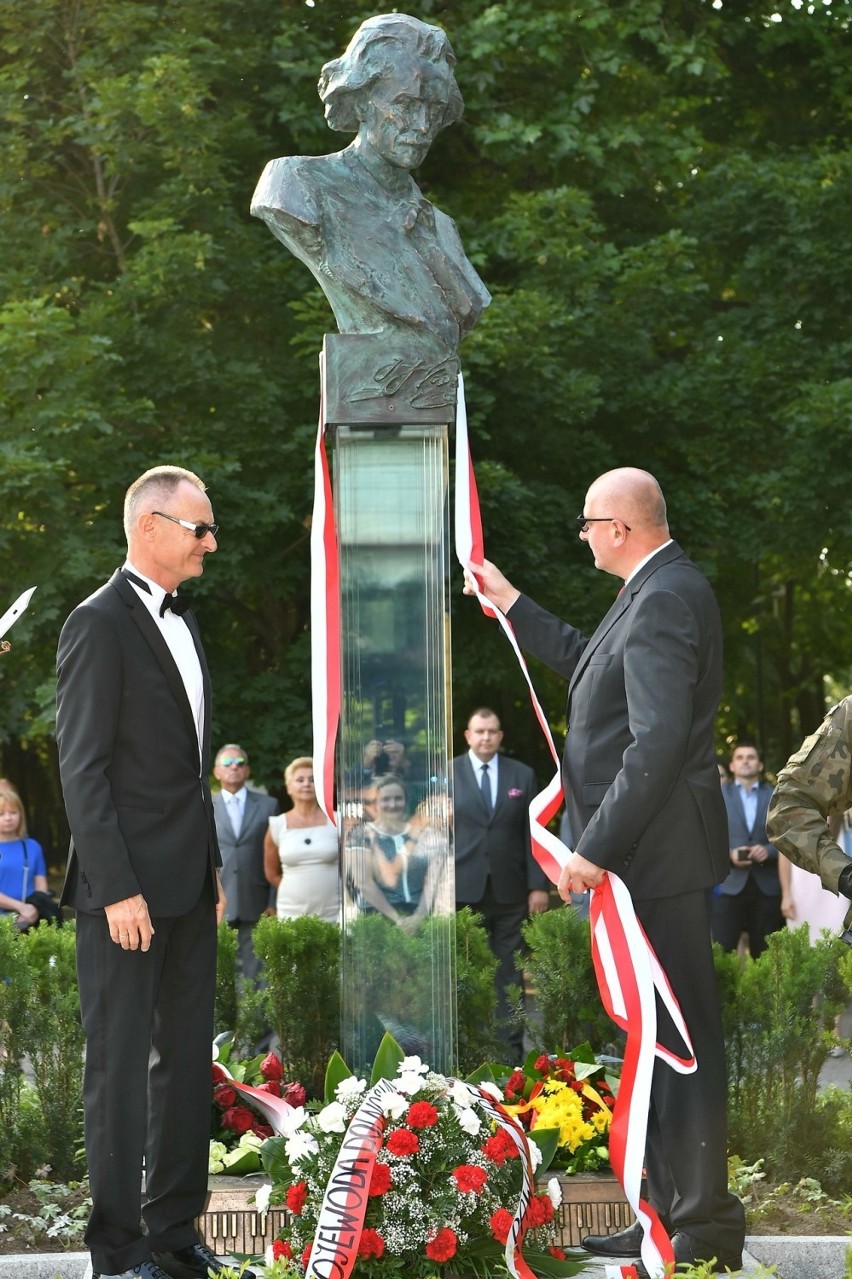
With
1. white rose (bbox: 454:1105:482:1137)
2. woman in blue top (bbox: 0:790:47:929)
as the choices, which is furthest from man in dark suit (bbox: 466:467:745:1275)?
woman in blue top (bbox: 0:790:47:929)

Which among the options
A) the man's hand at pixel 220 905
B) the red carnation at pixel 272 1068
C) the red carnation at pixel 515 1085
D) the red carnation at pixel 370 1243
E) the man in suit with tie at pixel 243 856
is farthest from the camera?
the man in suit with tie at pixel 243 856

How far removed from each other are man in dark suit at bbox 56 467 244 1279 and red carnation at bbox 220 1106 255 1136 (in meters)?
0.75

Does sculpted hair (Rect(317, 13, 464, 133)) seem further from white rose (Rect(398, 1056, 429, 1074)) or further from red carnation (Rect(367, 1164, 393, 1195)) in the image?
red carnation (Rect(367, 1164, 393, 1195))

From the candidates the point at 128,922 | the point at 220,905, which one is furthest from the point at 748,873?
the point at 128,922

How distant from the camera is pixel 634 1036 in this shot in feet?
15.7

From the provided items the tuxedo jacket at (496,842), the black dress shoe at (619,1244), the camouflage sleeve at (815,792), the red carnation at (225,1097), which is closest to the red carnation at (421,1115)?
the black dress shoe at (619,1244)

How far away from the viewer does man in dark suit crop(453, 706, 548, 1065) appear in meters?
9.75

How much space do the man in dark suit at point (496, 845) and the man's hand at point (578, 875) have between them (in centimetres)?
480

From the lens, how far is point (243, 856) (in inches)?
412

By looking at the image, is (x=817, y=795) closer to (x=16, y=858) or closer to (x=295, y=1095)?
(x=295, y=1095)

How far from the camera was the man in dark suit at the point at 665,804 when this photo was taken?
4766 mm

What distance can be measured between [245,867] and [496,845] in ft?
5.46

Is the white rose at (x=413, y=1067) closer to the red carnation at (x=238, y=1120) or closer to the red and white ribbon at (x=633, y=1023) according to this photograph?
the red and white ribbon at (x=633, y=1023)

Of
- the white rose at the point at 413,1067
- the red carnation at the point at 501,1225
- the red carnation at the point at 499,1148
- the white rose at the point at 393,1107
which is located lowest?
the red carnation at the point at 501,1225
